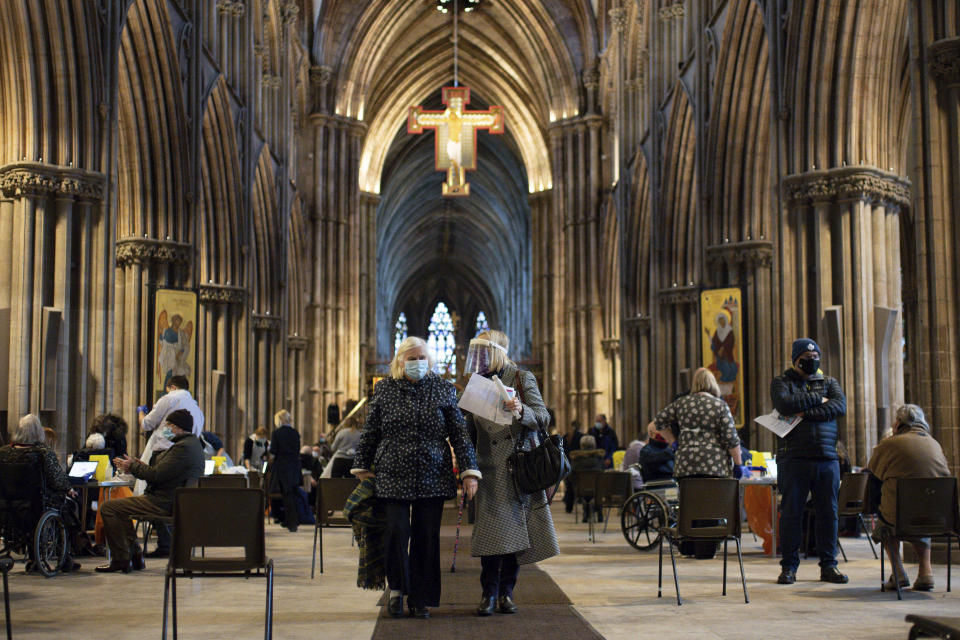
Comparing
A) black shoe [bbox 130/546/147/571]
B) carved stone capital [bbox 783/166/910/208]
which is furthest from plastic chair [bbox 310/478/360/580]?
carved stone capital [bbox 783/166/910/208]

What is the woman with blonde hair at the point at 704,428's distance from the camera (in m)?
9.33

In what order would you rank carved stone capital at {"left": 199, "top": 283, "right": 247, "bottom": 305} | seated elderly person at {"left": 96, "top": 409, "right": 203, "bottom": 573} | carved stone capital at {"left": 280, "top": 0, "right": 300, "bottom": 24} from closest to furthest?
seated elderly person at {"left": 96, "top": 409, "right": 203, "bottom": 573}
carved stone capital at {"left": 199, "top": 283, "right": 247, "bottom": 305}
carved stone capital at {"left": 280, "top": 0, "right": 300, "bottom": 24}

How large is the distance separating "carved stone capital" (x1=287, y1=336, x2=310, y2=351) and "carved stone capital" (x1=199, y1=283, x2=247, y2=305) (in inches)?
450

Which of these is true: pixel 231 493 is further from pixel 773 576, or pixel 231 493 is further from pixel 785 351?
pixel 785 351

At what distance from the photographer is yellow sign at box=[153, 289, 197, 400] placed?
1783cm

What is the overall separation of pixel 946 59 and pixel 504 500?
6142 mm

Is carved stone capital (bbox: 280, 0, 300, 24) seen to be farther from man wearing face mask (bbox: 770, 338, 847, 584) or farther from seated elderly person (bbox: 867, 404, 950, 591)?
seated elderly person (bbox: 867, 404, 950, 591)

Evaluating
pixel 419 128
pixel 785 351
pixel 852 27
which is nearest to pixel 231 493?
pixel 785 351

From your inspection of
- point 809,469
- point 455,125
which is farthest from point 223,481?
point 455,125

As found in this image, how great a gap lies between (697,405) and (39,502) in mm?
5353

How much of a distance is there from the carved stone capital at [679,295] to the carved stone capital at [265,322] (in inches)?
408

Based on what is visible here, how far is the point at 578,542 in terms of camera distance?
1301cm

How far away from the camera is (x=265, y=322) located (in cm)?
2938

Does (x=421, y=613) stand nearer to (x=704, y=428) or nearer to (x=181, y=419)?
(x=181, y=419)
